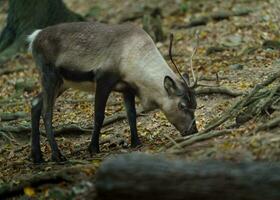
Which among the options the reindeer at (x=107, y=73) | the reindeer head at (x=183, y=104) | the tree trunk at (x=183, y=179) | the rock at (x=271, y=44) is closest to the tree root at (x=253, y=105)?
the reindeer head at (x=183, y=104)

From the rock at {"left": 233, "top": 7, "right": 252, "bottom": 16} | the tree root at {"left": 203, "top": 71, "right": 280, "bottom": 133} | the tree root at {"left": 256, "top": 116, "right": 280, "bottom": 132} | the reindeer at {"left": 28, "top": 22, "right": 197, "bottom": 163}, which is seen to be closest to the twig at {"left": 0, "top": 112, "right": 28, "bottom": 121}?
the reindeer at {"left": 28, "top": 22, "right": 197, "bottom": 163}

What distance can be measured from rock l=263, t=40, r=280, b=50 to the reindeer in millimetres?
4772

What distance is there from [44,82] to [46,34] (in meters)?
0.65

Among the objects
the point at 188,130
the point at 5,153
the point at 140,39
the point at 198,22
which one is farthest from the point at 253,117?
the point at 198,22

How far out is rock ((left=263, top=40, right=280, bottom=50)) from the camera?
13242 mm

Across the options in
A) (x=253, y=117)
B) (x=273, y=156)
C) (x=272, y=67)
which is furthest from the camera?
(x=272, y=67)

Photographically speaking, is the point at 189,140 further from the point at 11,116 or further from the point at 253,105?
the point at 11,116

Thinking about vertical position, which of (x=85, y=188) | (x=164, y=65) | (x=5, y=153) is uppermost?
(x=164, y=65)

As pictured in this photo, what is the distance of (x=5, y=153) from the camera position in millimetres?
9906

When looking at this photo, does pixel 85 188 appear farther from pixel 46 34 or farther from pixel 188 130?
pixel 46 34

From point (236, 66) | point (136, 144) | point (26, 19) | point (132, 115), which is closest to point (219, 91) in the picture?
point (236, 66)

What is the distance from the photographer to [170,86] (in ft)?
28.4

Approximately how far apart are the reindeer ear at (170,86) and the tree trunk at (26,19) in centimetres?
679

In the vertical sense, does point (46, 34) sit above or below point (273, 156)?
above
